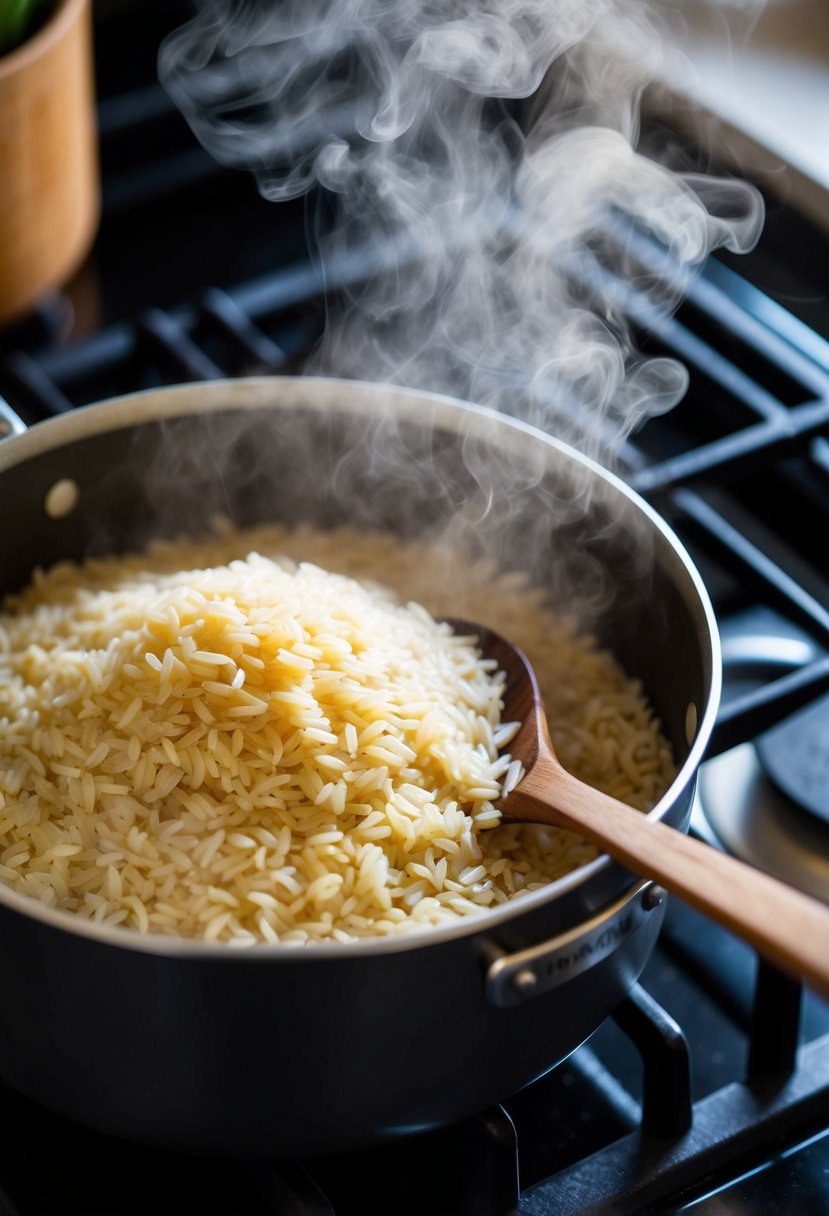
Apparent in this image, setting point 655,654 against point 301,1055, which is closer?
point 301,1055

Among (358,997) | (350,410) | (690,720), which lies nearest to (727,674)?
(690,720)

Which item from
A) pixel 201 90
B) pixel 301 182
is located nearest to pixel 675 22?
pixel 301 182

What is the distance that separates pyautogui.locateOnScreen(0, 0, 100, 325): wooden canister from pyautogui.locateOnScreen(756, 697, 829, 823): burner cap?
824 millimetres

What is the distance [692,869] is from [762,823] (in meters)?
0.44

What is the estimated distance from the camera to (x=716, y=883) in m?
0.66

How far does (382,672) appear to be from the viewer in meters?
0.90

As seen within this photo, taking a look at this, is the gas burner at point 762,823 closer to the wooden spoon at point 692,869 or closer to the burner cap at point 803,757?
the burner cap at point 803,757

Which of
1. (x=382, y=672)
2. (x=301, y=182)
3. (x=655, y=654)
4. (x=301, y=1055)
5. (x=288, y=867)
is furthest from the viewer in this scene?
(x=301, y=182)

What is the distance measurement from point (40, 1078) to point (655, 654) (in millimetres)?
540

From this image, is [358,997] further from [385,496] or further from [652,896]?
[385,496]

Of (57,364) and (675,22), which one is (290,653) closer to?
(57,364)

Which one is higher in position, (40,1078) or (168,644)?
(168,644)

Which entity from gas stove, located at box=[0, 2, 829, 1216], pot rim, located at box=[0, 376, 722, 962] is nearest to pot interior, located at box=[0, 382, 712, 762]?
pot rim, located at box=[0, 376, 722, 962]

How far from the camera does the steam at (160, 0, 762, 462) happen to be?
1.26 m
